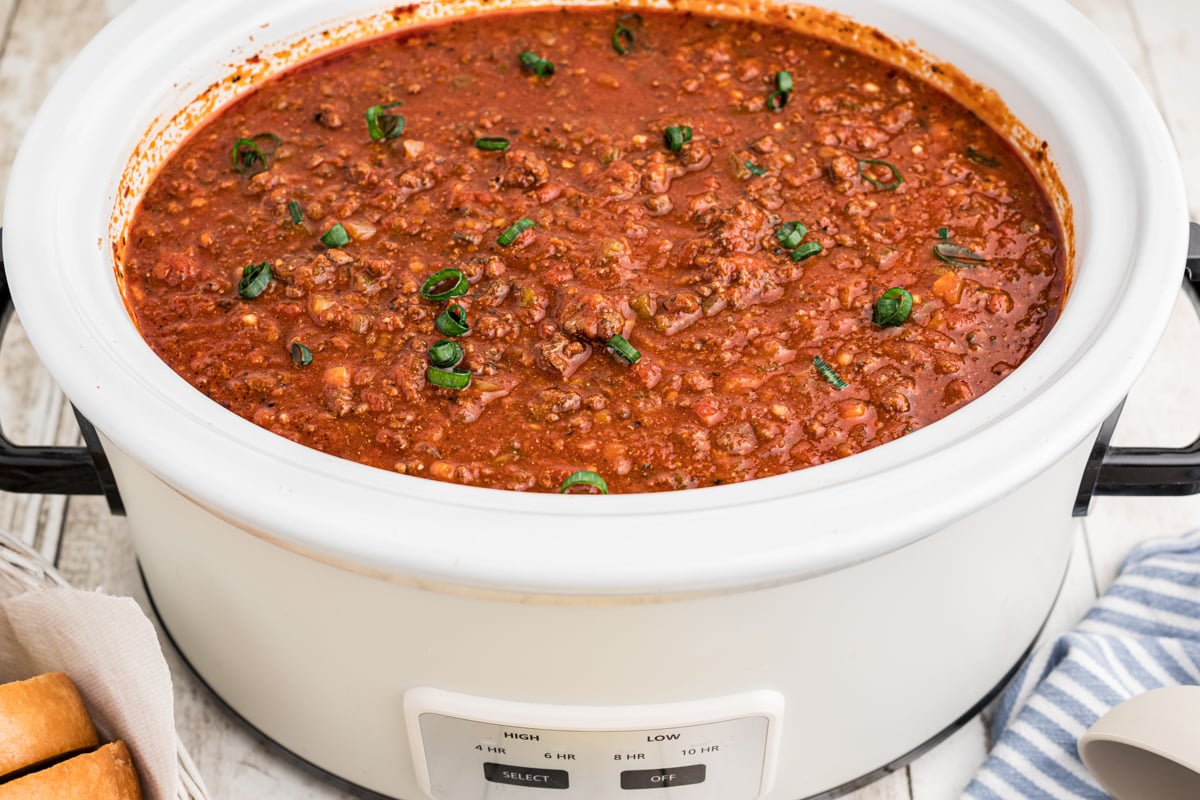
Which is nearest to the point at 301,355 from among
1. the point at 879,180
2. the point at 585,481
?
the point at 585,481

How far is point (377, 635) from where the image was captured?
206cm

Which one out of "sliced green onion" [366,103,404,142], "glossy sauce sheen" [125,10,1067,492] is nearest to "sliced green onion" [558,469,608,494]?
"glossy sauce sheen" [125,10,1067,492]

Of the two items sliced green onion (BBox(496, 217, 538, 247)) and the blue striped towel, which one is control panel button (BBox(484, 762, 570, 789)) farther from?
sliced green onion (BBox(496, 217, 538, 247))

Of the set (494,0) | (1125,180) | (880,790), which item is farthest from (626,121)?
(880,790)

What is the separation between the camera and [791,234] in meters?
2.48

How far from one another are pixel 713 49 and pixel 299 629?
63.8 inches

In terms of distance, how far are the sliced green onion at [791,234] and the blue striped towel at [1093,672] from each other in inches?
38.6

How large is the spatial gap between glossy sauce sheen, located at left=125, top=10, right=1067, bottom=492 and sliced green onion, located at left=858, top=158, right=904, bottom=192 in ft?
0.07

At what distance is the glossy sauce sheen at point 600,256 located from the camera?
2186mm

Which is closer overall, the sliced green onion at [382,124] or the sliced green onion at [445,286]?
the sliced green onion at [445,286]

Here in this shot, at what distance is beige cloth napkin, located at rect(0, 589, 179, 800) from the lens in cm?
216

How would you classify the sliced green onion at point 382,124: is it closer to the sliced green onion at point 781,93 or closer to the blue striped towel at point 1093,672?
the sliced green onion at point 781,93

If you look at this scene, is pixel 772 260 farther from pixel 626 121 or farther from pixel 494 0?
pixel 494 0

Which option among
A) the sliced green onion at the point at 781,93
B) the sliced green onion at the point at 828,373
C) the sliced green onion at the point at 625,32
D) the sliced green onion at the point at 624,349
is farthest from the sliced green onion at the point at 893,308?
the sliced green onion at the point at 625,32
